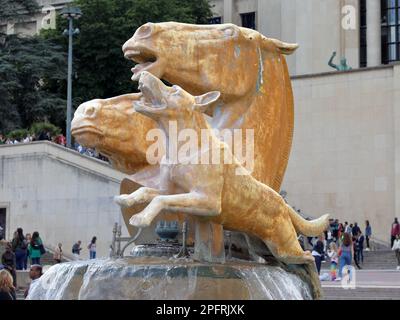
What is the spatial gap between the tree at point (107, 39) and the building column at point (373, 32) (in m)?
9.52

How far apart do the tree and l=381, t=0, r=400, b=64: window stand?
421 inches

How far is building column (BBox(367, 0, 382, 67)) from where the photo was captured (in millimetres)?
56375

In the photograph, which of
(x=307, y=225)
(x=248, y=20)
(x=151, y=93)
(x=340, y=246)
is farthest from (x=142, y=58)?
(x=248, y=20)

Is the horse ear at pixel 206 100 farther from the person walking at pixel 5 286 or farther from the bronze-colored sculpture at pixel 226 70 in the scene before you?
the person walking at pixel 5 286

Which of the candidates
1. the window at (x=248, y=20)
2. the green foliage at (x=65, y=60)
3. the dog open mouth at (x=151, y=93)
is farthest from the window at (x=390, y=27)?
the dog open mouth at (x=151, y=93)

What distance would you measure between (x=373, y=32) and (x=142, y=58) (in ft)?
141

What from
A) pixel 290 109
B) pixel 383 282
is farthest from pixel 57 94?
pixel 290 109

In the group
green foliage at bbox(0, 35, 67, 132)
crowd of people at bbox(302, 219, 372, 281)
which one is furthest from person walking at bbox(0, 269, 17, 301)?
green foliage at bbox(0, 35, 67, 132)

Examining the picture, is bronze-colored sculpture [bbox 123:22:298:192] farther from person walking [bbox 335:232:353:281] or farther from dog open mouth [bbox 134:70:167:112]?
person walking [bbox 335:232:353:281]

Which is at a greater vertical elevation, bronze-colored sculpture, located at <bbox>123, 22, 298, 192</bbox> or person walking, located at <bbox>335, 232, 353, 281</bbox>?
bronze-colored sculpture, located at <bbox>123, 22, 298, 192</bbox>

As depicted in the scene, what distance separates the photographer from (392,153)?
4369 centimetres

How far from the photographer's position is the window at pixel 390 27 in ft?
190

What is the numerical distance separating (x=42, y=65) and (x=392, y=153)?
18298 mm
